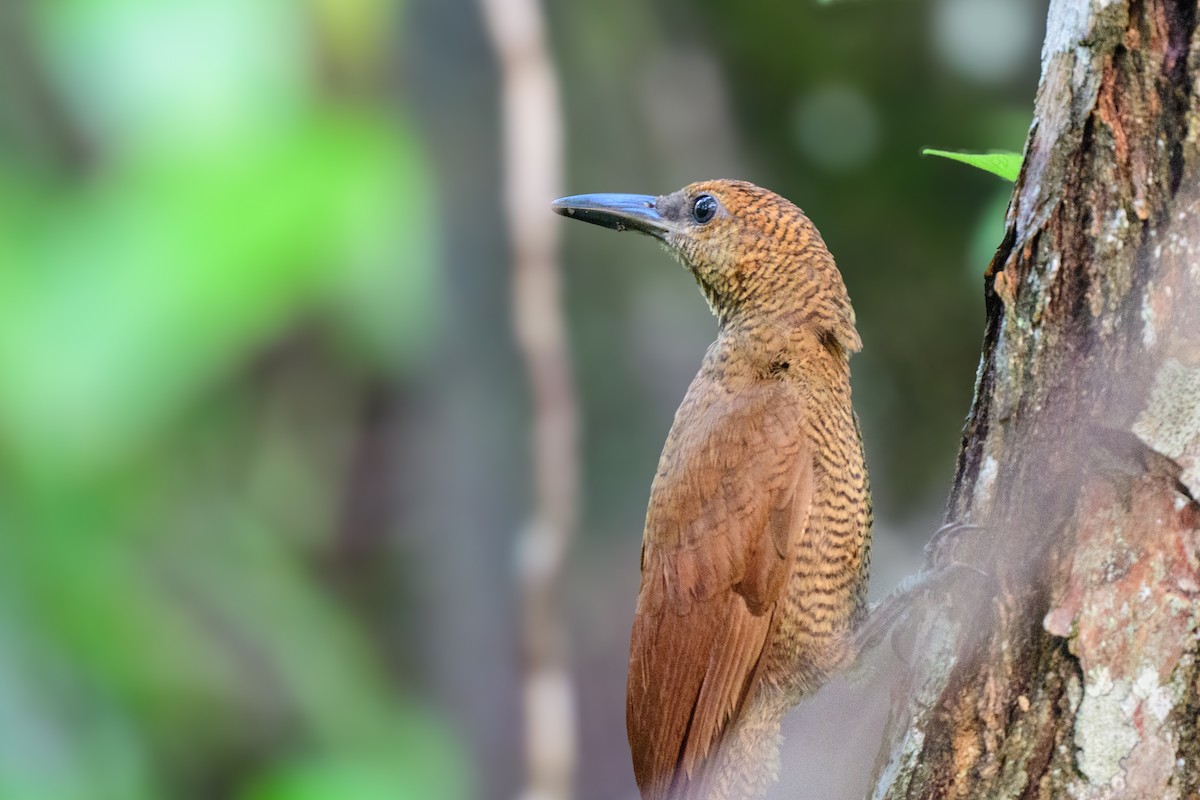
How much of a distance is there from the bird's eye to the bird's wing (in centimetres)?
57

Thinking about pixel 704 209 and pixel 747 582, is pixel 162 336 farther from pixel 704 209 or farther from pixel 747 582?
pixel 747 582

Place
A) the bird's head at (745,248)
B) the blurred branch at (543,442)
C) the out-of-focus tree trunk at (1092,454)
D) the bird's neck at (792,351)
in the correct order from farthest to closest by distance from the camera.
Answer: the blurred branch at (543,442), the bird's head at (745,248), the bird's neck at (792,351), the out-of-focus tree trunk at (1092,454)

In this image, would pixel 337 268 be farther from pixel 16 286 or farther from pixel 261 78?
pixel 16 286

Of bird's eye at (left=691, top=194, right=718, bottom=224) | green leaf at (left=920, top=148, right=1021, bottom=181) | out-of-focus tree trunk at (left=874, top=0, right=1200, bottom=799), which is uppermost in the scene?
bird's eye at (left=691, top=194, right=718, bottom=224)

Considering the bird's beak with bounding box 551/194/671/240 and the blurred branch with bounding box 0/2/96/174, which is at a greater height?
the blurred branch with bounding box 0/2/96/174

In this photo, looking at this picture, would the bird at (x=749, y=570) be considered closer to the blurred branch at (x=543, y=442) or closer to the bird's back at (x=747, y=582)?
the bird's back at (x=747, y=582)

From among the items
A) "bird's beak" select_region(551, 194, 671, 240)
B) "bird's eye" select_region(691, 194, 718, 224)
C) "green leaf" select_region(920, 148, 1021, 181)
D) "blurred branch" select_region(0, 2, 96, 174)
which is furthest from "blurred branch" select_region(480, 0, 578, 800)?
"green leaf" select_region(920, 148, 1021, 181)

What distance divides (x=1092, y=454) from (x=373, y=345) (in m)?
2.95

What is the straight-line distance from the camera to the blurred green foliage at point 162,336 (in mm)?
2977

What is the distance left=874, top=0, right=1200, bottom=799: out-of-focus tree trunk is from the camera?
1.41 metres

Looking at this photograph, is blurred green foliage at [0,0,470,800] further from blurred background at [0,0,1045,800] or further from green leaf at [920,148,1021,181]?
green leaf at [920,148,1021,181]

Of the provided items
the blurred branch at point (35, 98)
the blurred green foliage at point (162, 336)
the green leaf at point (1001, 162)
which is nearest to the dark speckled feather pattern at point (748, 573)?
the green leaf at point (1001, 162)

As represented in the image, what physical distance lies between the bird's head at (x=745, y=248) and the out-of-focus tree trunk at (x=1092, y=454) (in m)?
1.16

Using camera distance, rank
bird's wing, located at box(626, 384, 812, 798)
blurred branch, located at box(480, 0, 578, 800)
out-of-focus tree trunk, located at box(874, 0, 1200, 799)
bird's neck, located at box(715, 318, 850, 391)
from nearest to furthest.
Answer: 1. out-of-focus tree trunk, located at box(874, 0, 1200, 799)
2. bird's wing, located at box(626, 384, 812, 798)
3. bird's neck, located at box(715, 318, 850, 391)
4. blurred branch, located at box(480, 0, 578, 800)
